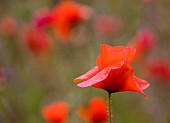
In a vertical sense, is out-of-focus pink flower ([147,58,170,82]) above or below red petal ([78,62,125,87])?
below

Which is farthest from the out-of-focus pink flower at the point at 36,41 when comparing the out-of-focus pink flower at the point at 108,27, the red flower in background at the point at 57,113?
the red flower in background at the point at 57,113

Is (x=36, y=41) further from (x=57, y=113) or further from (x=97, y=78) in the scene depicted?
(x=97, y=78)

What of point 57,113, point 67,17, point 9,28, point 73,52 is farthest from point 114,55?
point 73,52

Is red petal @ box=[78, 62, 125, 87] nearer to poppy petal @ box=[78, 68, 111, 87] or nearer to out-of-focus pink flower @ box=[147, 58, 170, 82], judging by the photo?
poppy petal @ box=[78, 68, 111, 87]

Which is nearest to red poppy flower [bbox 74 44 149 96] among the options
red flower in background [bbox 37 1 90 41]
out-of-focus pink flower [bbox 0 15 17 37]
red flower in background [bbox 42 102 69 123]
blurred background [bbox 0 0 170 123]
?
red flower in background [bbox 42 102 69 123]

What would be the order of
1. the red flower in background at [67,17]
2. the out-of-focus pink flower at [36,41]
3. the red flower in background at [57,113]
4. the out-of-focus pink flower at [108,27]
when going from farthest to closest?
the out-of-focus pink flower at [108,27] → the out-of-focus pink flower at [36,41] → the red flower in background at [67,17] → the red flower in background at [57,113]

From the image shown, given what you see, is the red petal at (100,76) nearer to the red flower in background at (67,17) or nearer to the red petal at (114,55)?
the red petal at (114,55)

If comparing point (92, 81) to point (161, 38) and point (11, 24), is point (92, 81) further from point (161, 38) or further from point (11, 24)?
point (161, 38)
